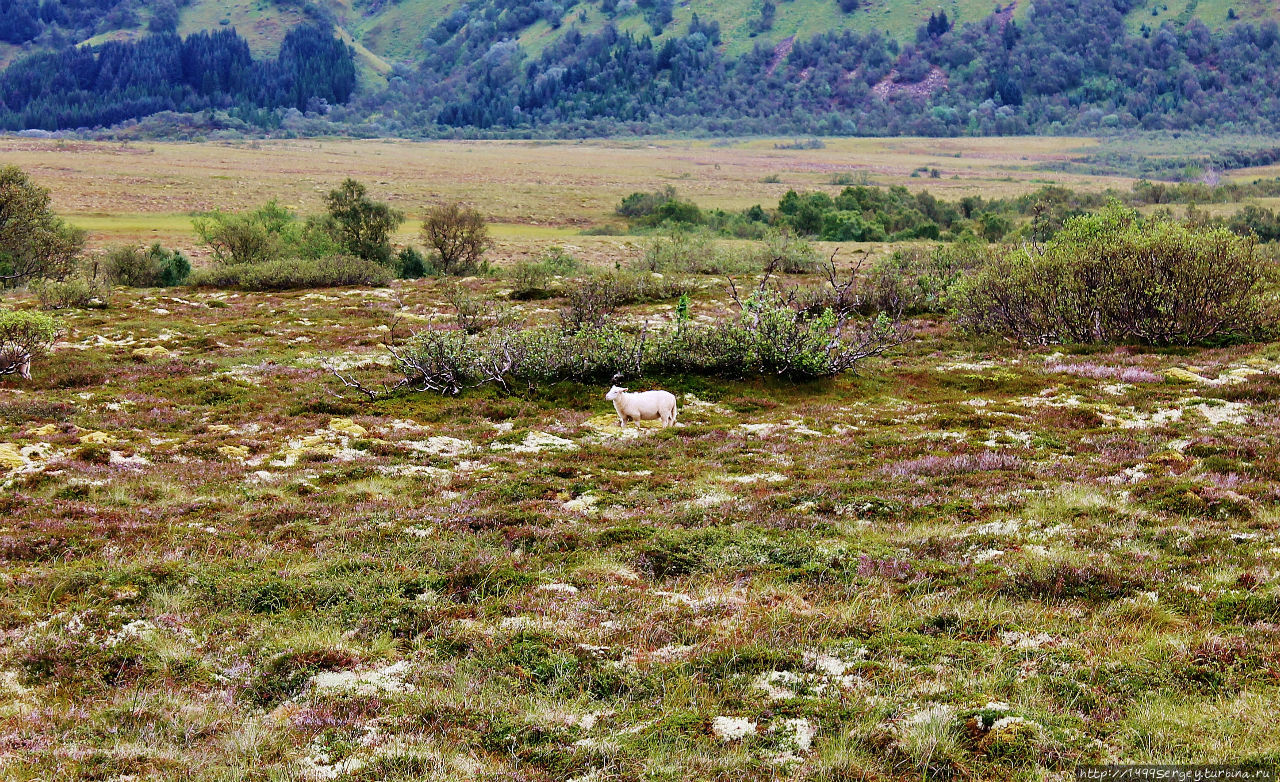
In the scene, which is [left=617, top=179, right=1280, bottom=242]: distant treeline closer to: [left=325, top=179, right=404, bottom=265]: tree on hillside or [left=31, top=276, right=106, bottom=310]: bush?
[left=325, top=179, right=404, bottom=265]: tree on hillside

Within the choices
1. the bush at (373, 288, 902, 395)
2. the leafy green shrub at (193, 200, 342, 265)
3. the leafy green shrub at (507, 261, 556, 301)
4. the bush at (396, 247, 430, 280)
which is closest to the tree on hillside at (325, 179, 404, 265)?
the leafy green shrub at (193, 200, 342, 265)

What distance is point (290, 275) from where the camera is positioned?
5250 cm

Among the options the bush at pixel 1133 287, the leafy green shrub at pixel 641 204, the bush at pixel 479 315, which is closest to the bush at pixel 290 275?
the bush at pixel 479 315

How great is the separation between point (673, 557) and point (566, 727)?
460cm

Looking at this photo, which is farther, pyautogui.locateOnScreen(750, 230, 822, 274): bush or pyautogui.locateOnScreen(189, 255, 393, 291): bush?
pyautogui.locateOnScreen(750, 230, 822, 274): bush

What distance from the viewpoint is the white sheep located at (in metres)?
21.3

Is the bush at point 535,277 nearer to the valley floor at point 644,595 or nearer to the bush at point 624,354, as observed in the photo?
the bush at point 624,354

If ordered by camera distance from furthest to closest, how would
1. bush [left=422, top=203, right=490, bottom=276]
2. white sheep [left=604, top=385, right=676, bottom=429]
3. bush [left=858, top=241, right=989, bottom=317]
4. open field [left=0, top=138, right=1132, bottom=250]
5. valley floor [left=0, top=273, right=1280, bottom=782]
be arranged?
open field [left=0, top=138, right=1132, bottom=250], bush [left=422, top=203, right=490, bottom=276], bush [left=858, top=241, right=989, bottom=317], white sheep [left=604, top=385, right=676, bottom=429], valley floor [left=0, top=273, right=1280, bottom=782]

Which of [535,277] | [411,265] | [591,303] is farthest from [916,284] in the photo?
[411,265]

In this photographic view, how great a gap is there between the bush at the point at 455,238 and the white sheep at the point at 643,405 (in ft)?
143

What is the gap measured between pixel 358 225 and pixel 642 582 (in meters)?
55.5

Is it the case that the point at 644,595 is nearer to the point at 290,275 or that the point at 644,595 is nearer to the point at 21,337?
the point at 21,337

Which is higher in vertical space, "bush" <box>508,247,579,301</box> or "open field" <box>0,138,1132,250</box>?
"open field" <box>0,138,1132,250</box>

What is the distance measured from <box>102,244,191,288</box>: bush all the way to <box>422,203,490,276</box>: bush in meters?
16.5
